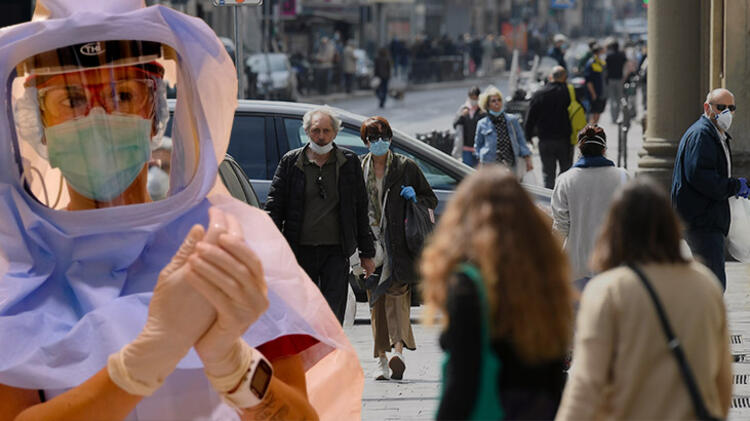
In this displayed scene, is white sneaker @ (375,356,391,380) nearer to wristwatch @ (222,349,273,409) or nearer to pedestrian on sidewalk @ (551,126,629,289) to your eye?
pedestrian on sidewalk @ (551,126,629,289)

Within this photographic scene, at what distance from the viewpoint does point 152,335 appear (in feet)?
8.46

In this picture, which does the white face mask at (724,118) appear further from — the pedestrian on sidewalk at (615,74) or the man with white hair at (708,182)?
the pedestrian on sidewalk at (615,74)

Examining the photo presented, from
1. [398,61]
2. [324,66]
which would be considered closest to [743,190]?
[324,66]

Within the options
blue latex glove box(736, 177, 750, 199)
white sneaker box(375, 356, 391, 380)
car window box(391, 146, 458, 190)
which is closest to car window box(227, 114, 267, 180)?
car window box(391, 146, 458, 190)

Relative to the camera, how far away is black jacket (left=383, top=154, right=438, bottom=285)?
8578 mm

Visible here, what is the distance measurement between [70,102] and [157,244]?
0.44m

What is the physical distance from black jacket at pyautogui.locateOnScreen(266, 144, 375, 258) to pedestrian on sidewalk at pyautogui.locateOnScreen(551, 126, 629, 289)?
1165mm

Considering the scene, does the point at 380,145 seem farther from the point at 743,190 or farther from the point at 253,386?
the point at 253,386

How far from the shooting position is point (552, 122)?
16312 mm

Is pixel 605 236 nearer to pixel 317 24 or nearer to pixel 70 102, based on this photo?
pixel 70 102

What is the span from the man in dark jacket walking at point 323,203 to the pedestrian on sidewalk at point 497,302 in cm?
542

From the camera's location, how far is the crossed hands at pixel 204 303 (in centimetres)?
247

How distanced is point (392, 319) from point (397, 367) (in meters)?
0.41

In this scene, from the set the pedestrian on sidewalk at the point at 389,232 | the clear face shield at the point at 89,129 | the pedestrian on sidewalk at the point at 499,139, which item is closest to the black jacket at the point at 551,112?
the pedestrian on sidewalk at the point at 499,139
